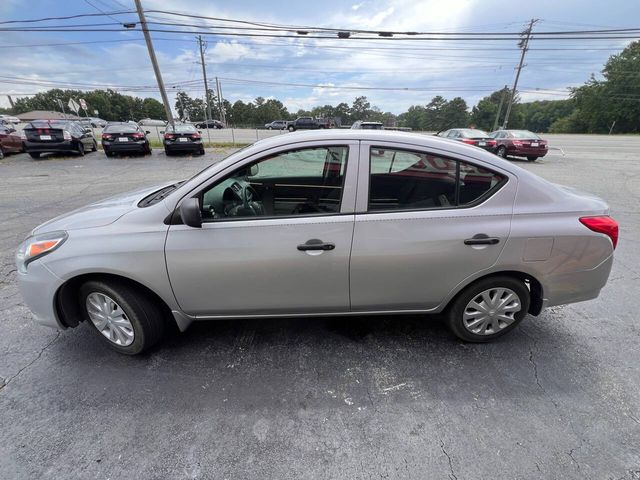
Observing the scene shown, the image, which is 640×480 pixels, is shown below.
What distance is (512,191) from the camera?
2.29 meters

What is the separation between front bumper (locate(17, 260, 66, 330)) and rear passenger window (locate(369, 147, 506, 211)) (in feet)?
7.76

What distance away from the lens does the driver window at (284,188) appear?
90.0 inches

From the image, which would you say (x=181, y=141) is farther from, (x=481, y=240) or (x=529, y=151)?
(x=529, y=151)

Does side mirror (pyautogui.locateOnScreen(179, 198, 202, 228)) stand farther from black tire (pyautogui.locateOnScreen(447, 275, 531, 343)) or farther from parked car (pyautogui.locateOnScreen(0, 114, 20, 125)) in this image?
parked car (pyautogui.locateOnScreen(0, 114, 20, 125))

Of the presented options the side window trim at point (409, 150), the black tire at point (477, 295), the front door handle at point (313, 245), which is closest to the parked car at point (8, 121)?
the front door handle at point (313, 245)

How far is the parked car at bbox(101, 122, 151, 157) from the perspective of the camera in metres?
14.1

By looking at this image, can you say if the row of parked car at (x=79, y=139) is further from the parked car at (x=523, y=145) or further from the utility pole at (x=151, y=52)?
the parked car at (x=523, y=145)

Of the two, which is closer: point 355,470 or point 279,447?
point 355,470

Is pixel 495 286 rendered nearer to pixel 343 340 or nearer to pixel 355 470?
pixel 343 340

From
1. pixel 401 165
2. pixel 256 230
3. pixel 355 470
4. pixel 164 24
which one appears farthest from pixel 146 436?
pixel 164 24

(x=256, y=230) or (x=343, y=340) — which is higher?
(x=256, y=230)

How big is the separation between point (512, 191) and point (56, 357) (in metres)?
3.76

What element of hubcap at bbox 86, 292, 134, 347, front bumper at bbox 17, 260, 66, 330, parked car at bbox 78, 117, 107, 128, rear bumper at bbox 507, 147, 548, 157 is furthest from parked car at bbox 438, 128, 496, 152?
parked car at bbox 78, 117, 107, 128

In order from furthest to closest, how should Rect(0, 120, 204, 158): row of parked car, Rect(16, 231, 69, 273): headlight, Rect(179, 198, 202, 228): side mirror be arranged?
Rect(0, 120, 204, 158): row of parked car, Rect(16, 231, 69, 273): headlight, Rect(179, 198, 202, 228): side mirror
